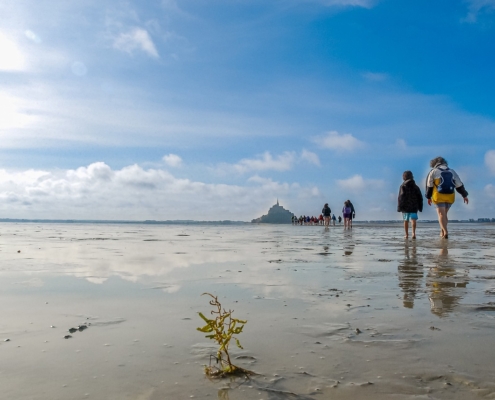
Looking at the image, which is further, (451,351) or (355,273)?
(355,273)

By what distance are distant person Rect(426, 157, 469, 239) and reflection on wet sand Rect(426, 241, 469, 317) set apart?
665 centimetres

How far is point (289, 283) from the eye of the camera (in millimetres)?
4594

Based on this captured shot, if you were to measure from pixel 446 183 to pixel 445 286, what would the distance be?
8.88 m

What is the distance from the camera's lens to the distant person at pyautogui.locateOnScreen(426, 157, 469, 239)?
12328 mm

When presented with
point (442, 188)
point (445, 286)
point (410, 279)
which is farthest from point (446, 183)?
point (445, 286)

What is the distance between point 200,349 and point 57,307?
66.4 inches

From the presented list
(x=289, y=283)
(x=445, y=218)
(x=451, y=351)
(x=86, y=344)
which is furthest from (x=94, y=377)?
(x=445, y=218)

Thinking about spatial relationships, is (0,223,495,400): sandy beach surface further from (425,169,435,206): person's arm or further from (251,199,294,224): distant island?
(251,199,294,224): distant island

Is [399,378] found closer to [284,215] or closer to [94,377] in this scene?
[94,377]

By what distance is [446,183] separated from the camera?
1229 cm

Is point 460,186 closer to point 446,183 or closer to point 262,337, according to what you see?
point 446,183

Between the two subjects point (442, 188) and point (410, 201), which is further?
point (410, 201)

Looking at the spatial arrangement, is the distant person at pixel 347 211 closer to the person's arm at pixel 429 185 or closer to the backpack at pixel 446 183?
the person's arm at pixel 429 185

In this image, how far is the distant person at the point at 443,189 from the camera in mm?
12328
